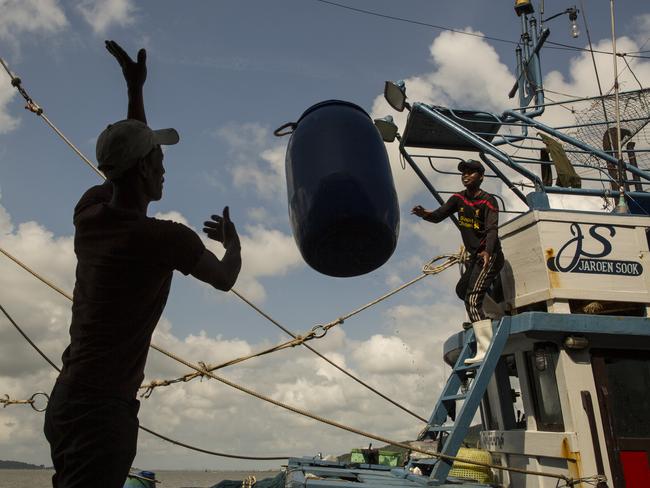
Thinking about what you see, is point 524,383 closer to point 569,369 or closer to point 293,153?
point 569,369

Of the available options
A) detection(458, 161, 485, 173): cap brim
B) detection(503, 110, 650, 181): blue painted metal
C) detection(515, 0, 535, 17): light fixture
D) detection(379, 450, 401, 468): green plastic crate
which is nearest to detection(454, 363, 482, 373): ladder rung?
detection(458, 161, 485, 173): cap brim

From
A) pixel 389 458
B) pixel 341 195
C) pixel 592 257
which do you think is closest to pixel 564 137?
pixel 592 257

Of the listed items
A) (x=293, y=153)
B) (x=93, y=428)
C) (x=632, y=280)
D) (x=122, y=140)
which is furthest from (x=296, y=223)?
(x=632, y=280)

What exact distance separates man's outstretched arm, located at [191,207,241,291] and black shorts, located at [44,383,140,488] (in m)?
0.59

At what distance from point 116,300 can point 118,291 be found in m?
0.04

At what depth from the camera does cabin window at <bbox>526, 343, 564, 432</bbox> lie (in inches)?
240

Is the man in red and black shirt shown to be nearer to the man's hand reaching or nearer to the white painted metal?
the white painted metal

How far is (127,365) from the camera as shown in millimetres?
2389

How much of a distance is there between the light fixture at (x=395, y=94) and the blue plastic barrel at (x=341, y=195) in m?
2.93

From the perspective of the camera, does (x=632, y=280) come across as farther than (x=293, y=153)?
Yes

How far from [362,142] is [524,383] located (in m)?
3.53

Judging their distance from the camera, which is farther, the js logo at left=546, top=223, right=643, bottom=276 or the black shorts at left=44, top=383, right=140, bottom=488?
the js logo at left=546, top=223, right=643, bottom=276

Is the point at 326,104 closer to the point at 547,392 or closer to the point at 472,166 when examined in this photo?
the point at 472,166

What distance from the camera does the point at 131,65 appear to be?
3027 mm
